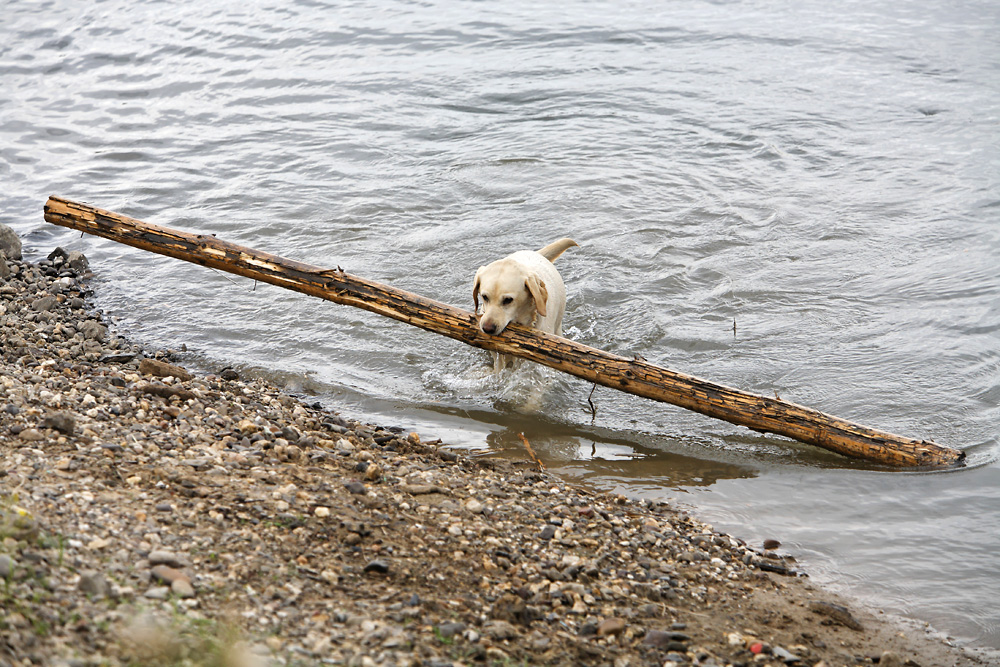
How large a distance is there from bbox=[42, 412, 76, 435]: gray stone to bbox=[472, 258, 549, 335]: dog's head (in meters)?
2.73

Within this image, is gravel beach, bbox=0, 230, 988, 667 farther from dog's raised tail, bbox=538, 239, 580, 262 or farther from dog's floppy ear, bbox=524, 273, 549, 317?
dog's raised tail, bbox=538, 239, 580, 262

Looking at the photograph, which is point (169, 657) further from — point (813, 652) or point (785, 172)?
point (785, 172)

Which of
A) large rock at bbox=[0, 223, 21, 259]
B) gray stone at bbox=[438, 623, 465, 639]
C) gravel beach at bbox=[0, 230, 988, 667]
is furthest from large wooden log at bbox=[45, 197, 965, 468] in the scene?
gray stone at bbox=[438, 623, 465, 639]

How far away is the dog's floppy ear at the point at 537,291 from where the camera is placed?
605 cm

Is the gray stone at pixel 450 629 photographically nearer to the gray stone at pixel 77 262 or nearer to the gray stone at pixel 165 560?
the gray stone at pixel 165 560

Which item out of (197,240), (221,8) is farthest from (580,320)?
(221,8)

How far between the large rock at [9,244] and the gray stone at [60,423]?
4.71 metres

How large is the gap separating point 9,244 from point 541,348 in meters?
5.81

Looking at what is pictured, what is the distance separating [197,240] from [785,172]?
8237mm

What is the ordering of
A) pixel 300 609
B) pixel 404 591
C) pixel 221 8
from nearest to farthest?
1. pixel 300 609
2. pixel 404 591
3. pixel 221 8

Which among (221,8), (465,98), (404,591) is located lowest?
(404,591)

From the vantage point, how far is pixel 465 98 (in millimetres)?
14266

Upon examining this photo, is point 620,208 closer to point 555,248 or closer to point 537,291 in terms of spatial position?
point 555,248

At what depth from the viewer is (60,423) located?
13.8ft
